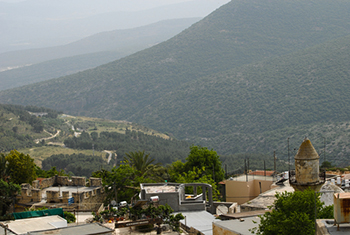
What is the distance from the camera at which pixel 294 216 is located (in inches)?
713

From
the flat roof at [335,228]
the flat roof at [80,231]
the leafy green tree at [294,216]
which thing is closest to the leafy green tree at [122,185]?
the flat roof at [80,231]

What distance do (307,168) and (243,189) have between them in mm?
22760

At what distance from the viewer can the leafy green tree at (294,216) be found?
17734mm

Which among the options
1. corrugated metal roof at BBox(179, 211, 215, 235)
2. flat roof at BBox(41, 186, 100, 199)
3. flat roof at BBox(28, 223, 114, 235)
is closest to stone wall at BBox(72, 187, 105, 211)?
flat roof at BBox(41, 186, 100, 199)

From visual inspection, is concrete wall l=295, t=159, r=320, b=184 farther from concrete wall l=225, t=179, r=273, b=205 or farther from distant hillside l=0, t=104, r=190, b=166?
distant hillside l=0, t=104, r=190, b=166

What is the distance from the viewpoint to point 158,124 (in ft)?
617

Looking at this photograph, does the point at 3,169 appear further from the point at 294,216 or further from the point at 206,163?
the point at 294,216

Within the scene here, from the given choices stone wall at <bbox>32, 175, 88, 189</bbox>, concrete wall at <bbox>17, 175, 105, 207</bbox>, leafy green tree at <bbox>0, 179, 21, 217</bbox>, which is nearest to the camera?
concrete wall at <bbox>17, 175, 105, 207</bbox>

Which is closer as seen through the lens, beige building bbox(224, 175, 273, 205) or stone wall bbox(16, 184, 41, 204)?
stone wall bbox(16, 184, 41, 204)

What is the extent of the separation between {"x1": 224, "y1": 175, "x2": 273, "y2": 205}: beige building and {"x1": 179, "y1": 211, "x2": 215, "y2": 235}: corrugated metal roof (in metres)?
19.1

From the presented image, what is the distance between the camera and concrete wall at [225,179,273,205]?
48716 mm

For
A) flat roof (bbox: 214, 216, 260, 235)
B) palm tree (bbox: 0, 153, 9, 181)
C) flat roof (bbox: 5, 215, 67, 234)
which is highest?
flat roof (bbox: 5, 215, 67, 234)

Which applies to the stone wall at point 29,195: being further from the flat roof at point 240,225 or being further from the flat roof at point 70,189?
the flat roof at point 240,225

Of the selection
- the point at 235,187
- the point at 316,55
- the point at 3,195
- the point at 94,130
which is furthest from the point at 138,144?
the point at 316,55
